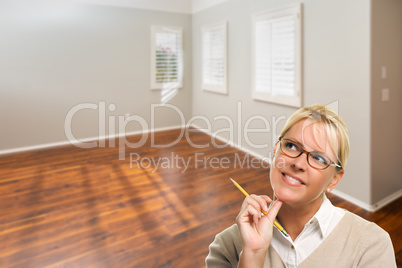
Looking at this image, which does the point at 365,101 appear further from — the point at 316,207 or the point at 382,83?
the point at 316,207

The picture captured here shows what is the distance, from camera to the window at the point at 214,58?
4738 millimetres

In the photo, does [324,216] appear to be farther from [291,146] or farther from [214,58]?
[214,58]

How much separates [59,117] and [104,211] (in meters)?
2.88

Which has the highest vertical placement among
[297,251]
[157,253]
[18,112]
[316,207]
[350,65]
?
[350,65]

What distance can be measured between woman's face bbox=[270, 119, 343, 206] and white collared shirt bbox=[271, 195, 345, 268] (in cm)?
4

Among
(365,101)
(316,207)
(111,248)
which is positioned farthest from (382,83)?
(111,248)

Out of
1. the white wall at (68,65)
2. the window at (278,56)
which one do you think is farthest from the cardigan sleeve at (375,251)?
the white wall at (68,65)

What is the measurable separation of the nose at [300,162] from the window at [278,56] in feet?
8.86

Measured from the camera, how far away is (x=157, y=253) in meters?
2.05

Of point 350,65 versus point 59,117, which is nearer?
point 350,65

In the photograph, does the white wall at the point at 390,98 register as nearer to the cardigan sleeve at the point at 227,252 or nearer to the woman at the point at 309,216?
the woman at the point at 309,216

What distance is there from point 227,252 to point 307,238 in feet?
0.74

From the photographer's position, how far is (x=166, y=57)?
5.64 meters

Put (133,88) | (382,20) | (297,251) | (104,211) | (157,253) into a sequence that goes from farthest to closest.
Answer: (133,88), (104,211), (382,20), (157,253), (297,251)
